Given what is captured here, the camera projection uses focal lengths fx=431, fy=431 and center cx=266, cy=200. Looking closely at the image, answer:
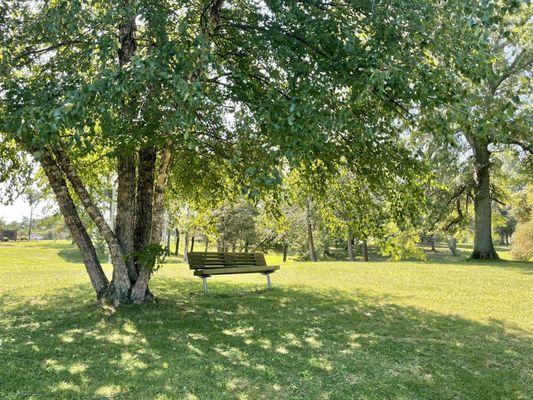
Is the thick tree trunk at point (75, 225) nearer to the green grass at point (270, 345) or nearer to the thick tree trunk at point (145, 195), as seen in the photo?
the green grass at point (270, 345)

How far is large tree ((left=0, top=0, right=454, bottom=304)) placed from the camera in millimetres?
4754


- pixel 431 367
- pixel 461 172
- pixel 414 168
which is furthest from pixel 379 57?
pixel 461 172

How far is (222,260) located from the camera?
1141cm

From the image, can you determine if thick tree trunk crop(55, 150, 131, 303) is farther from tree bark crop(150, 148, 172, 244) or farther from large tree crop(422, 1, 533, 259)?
large tree crop(422, 1, 533, 259)

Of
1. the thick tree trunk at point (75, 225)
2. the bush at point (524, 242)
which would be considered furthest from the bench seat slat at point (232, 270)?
the bush at point (524, 242)

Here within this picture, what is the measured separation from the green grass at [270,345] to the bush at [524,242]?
2230 cm

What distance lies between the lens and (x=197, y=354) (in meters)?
5.57

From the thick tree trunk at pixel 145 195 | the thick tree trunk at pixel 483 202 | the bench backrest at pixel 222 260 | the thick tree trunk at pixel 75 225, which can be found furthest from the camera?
the thick tree trunk at pixel 483 202

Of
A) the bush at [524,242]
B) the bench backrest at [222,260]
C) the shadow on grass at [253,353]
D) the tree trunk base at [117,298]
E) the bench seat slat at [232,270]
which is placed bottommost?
the shadow on grass at [253,353]

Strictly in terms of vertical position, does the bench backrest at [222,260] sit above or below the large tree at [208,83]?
below

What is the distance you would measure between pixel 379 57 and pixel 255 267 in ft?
24.0

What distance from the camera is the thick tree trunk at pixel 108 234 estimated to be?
307 inches

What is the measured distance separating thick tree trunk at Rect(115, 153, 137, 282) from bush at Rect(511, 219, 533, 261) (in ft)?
96.1

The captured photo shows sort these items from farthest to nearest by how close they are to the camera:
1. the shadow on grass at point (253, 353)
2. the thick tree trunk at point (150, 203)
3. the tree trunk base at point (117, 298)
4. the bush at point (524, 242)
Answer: the bush at point (524, 242) → the thick tree trunk at point (150, 203) → the tree trunk base at point (117, 298) → the shadow on grass at point (253, 353)
